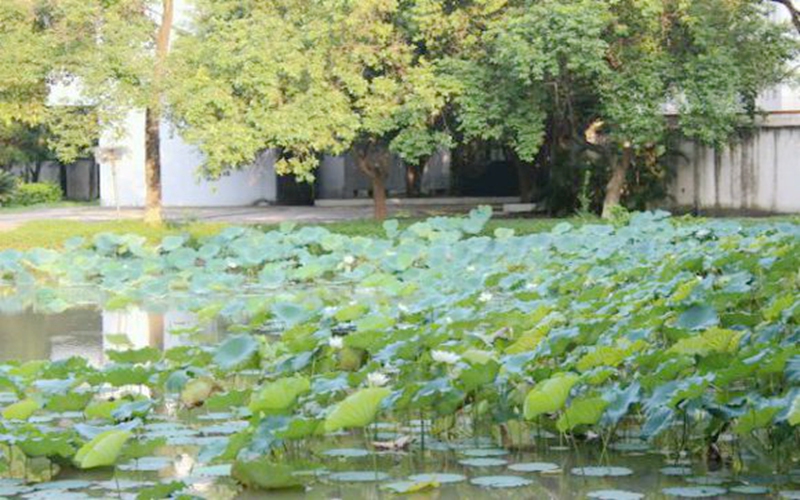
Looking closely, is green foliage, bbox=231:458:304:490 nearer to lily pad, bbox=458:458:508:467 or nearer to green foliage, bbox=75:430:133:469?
green foliage, bbox=75:430:133:469

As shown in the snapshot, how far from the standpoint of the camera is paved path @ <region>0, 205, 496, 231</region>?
29.0 m

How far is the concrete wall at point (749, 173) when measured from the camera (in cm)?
2752

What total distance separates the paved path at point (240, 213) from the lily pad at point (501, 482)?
71.1ft

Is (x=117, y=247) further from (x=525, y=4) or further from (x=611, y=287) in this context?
(x=611, y=287)

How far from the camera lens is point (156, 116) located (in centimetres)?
2373

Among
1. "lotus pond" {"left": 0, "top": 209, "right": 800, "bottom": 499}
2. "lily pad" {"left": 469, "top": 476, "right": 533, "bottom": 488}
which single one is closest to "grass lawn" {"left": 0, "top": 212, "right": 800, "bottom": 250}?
"lotus pond" {"left": 0, "top": 209, "right": 800, "bottom": 499}

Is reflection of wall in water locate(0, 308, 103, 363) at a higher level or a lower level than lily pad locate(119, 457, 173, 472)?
lower

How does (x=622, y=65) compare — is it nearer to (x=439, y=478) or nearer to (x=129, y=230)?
(x=129, y=230)

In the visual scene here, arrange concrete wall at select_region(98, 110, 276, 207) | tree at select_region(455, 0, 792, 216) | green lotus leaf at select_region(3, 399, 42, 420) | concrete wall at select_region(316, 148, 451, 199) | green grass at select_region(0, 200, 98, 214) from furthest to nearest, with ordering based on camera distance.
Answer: concrete wall at select_region(316, 148, 451, 199) < concrete wall at select_region(98, 110, 276, 207) < green grass at select_region(0, 200, 98, 214) < tree at select_region(455, 0, 792, 216) < green lotus leaf at select_region(3, 399, 42, 420)

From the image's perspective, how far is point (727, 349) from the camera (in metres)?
6.38

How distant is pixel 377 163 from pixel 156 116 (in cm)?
412

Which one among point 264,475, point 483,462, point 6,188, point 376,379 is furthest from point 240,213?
point 264,475

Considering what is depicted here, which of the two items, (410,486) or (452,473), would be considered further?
(452,473)

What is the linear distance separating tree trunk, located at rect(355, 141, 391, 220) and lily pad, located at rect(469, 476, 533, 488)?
19971mm
